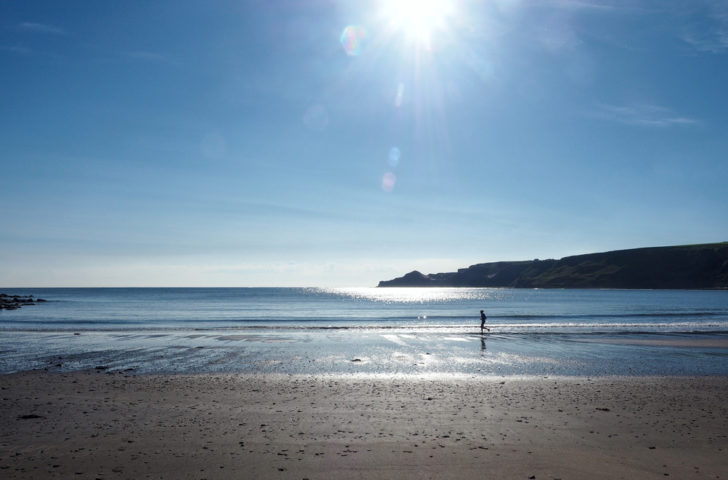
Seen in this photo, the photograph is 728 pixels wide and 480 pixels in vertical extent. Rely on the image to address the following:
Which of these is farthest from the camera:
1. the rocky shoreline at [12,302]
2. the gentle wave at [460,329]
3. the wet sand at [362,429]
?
the rocky shoreline at [12,302]

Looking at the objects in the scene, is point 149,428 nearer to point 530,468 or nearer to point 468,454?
point 468,454

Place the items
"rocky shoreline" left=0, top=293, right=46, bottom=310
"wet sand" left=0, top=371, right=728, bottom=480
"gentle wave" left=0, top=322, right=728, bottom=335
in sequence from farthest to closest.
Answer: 1. "rocky shoreline" left=0, top=293, right=46, bottom=310
2. "gentle wave" left=0, top=322, right=728, bottom=335
3. "wet sand" left=0, top=371, right=728, bottom=480

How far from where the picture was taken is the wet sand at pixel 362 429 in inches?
363

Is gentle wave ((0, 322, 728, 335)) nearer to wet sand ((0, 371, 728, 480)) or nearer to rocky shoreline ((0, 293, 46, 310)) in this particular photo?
wet sand ((0, 371, 728, 480))

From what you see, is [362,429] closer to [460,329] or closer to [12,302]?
[460,329]

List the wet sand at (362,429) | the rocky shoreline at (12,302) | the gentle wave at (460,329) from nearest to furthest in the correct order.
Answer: the wet sand at (362,429), the gentle wave at (460,329), the rocky shoreline at (12,302)

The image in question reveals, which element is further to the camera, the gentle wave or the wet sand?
the gentle wave

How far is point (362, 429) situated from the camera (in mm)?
11836

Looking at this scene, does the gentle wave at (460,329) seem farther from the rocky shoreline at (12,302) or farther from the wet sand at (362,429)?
the rocky shoreline at (12,302)

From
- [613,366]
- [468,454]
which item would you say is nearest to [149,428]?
[468,454]

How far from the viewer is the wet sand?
9.22m

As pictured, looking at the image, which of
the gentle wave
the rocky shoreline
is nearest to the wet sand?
the gentle wave

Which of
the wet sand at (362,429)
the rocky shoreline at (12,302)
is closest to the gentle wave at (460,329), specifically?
the wet sand at (362,429)

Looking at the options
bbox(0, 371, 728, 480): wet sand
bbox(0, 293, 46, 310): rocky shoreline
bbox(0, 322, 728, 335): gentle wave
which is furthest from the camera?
bbox(0, 293, 46, 310): rocky shoreline
